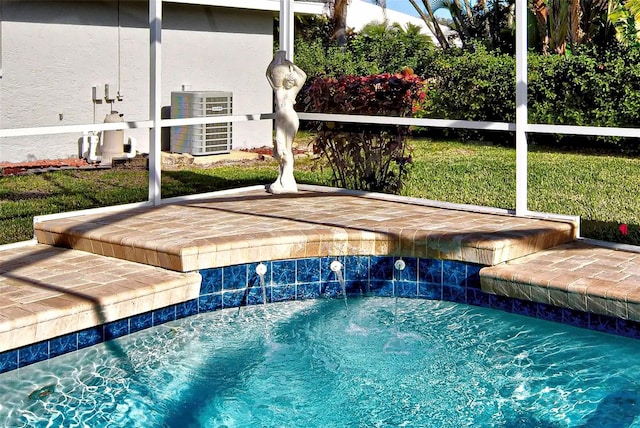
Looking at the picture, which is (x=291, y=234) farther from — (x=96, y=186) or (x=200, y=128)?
(x=200, y=128)

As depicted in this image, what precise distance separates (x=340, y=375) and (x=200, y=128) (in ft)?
25.9

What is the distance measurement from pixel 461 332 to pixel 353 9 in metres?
16.6

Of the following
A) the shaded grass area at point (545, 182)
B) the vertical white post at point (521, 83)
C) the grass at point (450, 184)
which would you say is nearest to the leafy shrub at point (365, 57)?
the grass at point (450, 184)

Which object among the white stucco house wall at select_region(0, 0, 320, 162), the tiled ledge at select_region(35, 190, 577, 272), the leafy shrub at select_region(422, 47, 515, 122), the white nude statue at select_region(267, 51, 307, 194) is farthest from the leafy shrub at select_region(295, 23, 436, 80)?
the tiled ledge at select_region(35, 190, 577, 272)

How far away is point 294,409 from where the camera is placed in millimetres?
4055

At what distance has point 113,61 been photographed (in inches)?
482

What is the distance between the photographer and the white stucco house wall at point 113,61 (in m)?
11.5

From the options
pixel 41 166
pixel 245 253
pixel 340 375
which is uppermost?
pixel 41 166

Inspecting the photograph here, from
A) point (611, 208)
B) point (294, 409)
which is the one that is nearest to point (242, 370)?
point (294, 409)

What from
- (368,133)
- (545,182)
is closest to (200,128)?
(368,133)

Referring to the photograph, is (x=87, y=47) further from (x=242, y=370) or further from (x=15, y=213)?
(x=242, y=370)

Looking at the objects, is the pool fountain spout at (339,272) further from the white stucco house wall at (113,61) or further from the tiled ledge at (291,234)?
the white stucco house wall at (113,61)

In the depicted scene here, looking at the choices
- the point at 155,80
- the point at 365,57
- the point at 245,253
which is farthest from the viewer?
the point at 365,57

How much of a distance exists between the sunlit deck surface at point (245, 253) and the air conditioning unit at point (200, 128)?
540 cm
